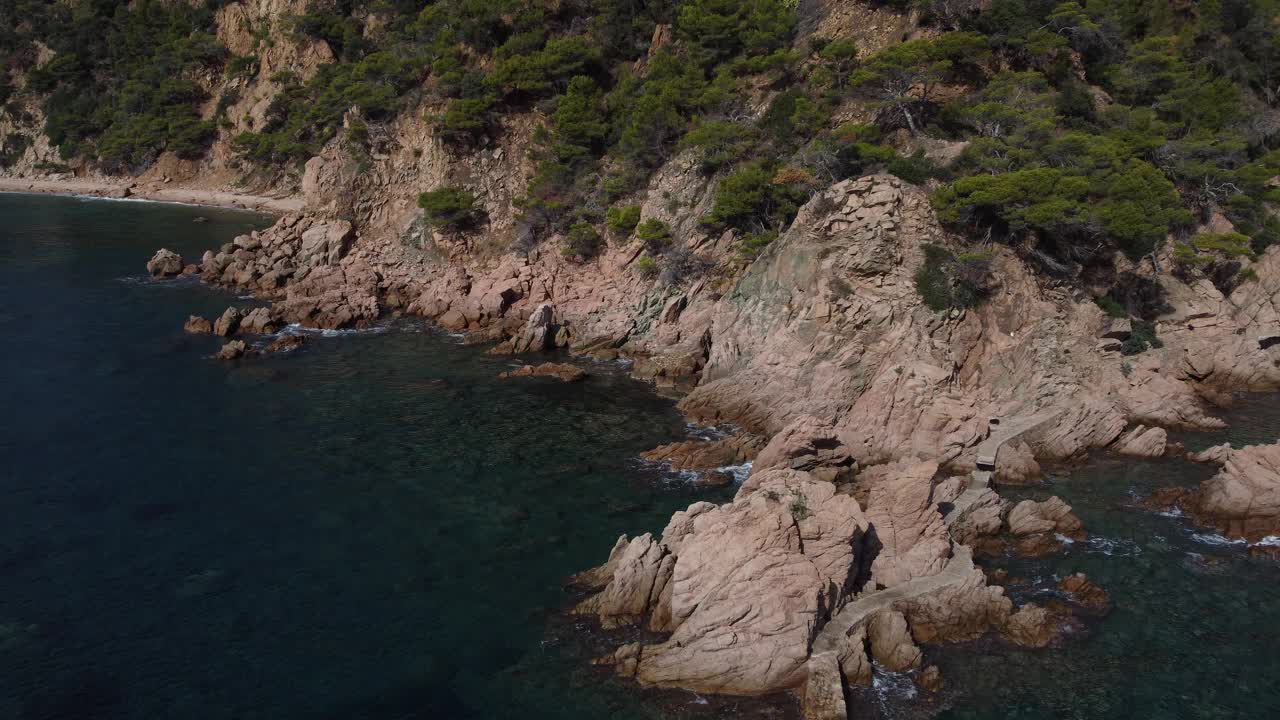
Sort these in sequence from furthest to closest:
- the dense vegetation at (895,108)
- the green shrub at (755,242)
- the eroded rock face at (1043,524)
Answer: the green shrub at (755,242), the dense vegetation at (895,108), the eroded rock face at (1043,524)

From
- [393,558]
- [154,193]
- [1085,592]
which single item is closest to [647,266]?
[393,558]

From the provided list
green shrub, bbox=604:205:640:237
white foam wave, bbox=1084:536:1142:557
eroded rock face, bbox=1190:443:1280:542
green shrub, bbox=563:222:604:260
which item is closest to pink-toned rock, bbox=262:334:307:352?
green shrub, bbox=563:222:604:260

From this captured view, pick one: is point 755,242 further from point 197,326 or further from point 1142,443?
point 197,326

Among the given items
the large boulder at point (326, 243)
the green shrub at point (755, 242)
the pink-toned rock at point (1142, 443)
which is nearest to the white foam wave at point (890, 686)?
the pink-toned rock at point (1142, 443)

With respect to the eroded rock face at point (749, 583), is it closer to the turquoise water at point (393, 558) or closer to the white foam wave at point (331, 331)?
the turquoise water at point (393, 558)

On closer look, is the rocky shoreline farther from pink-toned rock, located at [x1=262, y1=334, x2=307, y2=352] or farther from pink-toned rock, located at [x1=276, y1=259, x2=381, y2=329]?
pink-toned rock, located at [x1=262, y1=334, x2=307, y2=352]

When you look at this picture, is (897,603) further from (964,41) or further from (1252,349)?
(964,41)

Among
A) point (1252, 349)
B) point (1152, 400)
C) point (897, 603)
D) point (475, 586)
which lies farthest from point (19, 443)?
point (1252, 349)
